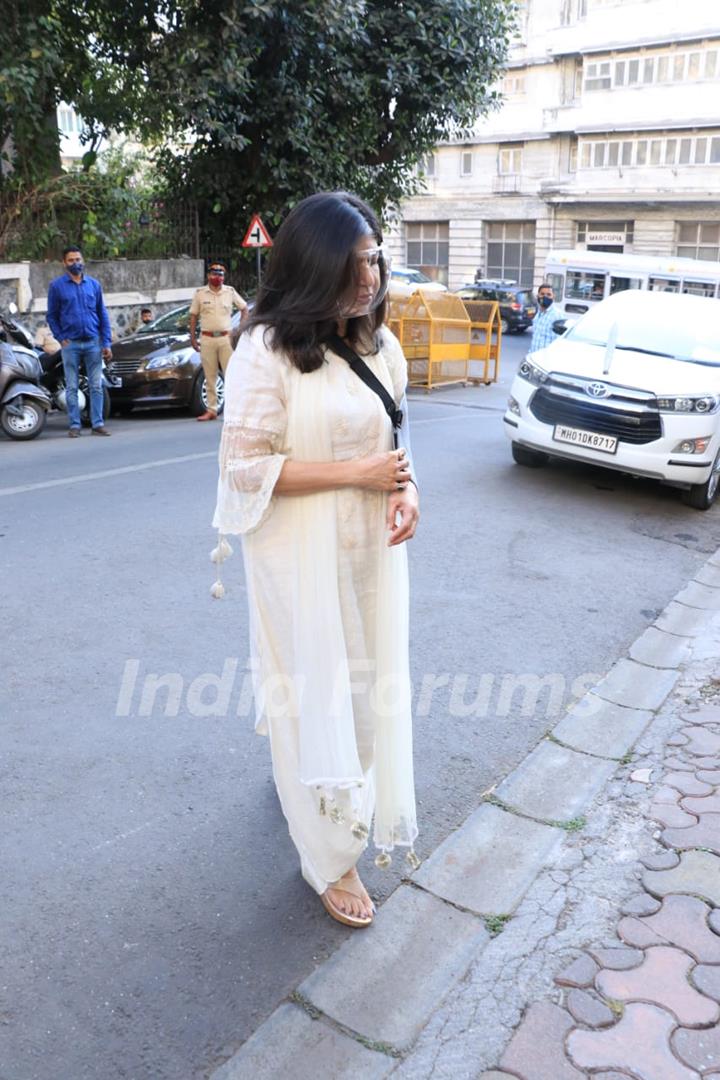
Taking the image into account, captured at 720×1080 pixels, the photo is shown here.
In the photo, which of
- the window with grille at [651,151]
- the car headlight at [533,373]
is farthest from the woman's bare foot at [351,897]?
the window with grille at [651,151]

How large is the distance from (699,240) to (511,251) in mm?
8592

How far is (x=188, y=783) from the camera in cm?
346

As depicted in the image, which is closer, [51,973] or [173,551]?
[51,973]

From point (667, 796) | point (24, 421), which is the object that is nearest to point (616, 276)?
point (24, 421)

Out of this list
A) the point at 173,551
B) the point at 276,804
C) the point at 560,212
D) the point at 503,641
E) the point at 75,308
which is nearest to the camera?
the point at 276,804

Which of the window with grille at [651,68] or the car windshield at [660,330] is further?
the window with grille at [651,68]

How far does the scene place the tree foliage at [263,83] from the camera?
43.5ft

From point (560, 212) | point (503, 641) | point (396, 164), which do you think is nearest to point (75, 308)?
point (503, 641)

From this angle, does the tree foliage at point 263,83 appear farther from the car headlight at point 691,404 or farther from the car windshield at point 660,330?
the car headlight at point 691,404

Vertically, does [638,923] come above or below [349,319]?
below

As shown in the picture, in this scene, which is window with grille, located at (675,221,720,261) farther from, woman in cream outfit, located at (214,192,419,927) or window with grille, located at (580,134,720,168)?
woman in cream outfit, located at (214,192,419,927)

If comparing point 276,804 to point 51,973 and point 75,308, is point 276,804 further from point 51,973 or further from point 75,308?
point 75,308

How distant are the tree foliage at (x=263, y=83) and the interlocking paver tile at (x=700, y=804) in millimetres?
12033

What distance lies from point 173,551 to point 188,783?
278cm
